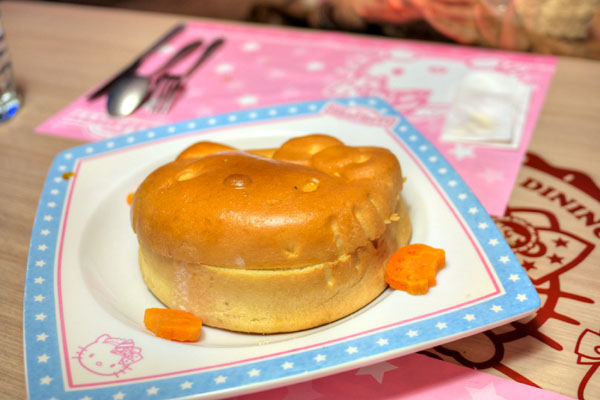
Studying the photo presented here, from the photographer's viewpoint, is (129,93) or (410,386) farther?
(129,93)

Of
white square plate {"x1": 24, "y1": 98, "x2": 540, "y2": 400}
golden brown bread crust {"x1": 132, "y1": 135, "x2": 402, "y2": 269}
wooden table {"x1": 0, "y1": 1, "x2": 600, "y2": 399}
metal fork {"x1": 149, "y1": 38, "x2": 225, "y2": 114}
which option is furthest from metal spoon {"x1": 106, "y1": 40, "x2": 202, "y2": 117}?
golden brown bread crust {"x1": 132, "y1": 135, "x2": 402, "y2": 269}

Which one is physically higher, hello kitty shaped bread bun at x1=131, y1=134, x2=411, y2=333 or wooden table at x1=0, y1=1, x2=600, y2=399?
hello kitty shaped bread bun at x1=131, y1=134, x2=411, y2=333

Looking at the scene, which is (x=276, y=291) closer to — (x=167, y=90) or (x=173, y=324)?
(x=173, y=324)

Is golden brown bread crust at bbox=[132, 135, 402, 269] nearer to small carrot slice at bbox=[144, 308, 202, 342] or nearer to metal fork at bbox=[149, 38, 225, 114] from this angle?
small carrot slice at bbox=[144, 308, 202, 342]

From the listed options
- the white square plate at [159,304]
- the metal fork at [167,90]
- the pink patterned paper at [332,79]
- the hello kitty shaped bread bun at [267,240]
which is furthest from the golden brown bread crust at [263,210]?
the metal fork at [167,90]

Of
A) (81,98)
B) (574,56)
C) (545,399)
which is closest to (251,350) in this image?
(545,399)

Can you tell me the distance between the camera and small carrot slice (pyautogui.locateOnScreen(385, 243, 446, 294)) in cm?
79

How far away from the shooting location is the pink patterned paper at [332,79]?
140 centimetres

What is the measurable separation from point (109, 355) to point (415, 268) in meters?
0.42

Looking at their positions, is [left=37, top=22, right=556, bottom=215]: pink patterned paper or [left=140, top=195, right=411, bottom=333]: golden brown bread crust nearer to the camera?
A: [left=140, top=195, right=411, bottom=333]: golden brown bread crust

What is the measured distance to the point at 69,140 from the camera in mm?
1411

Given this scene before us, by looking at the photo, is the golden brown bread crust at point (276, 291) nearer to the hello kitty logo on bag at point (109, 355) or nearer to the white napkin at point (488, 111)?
the hello kitty logo on bag at point (109, 355)

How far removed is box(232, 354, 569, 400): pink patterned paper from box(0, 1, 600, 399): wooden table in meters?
0.03

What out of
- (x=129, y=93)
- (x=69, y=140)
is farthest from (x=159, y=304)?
(x=129, y=93)
